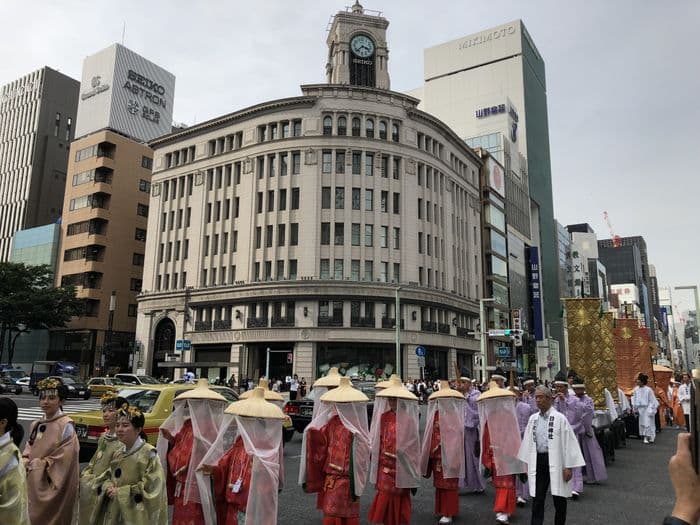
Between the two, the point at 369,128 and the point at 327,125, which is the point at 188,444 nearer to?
the point at 327,125

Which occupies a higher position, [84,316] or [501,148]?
[501,148]

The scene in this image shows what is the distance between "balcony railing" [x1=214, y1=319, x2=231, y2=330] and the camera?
45.5 m

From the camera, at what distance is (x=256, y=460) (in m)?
5.45

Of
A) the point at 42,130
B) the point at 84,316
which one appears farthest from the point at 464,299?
the point at 42,130

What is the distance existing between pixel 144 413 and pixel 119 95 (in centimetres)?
6159

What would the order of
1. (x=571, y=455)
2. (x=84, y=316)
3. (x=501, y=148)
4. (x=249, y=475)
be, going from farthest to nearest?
1. (x=501, y=148)
2. (x=84, y=316)
3. (x=571, y=455)
4. (x=249, y=475)

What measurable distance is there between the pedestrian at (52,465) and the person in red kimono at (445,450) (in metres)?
4.84

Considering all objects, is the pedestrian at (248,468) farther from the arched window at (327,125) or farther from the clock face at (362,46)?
the clock face at (362,46)

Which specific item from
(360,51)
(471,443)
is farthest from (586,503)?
(360,51)

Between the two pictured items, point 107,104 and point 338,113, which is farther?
point 107,104

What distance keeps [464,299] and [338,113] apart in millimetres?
21023

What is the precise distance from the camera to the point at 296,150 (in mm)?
46531

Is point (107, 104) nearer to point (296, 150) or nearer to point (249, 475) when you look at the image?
point (296, 150)

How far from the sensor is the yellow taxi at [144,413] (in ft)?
32.2
